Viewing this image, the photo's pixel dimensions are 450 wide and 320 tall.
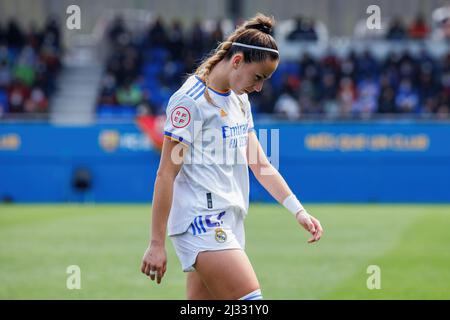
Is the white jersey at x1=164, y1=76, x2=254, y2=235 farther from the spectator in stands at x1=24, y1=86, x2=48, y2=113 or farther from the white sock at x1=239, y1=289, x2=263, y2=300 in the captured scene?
the spectator in stands at x1=24, y1=86, x2=48, y2=113

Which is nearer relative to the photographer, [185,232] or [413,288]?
[185,232]

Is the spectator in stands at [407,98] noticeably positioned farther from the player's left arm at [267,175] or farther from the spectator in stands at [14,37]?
the player's left arm at [267,175]

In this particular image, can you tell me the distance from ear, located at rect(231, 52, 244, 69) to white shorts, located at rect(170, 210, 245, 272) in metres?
0.90

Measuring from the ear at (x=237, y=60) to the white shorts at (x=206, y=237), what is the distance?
895 mm

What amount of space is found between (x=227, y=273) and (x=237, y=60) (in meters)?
1.28

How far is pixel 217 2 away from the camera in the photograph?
34.6 meters

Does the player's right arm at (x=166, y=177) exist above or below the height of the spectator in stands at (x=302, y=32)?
below

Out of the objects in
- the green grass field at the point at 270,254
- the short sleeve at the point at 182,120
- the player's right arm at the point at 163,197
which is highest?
the short sleeve at the point at 182,120

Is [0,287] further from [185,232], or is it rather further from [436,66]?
[436,66]

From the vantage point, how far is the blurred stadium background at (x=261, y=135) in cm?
1151

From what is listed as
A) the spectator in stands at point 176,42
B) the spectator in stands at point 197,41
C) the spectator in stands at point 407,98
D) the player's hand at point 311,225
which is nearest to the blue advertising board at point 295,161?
the spectator in stands at point 407,98

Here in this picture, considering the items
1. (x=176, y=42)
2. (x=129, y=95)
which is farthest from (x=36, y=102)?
(x=176, y=42)
